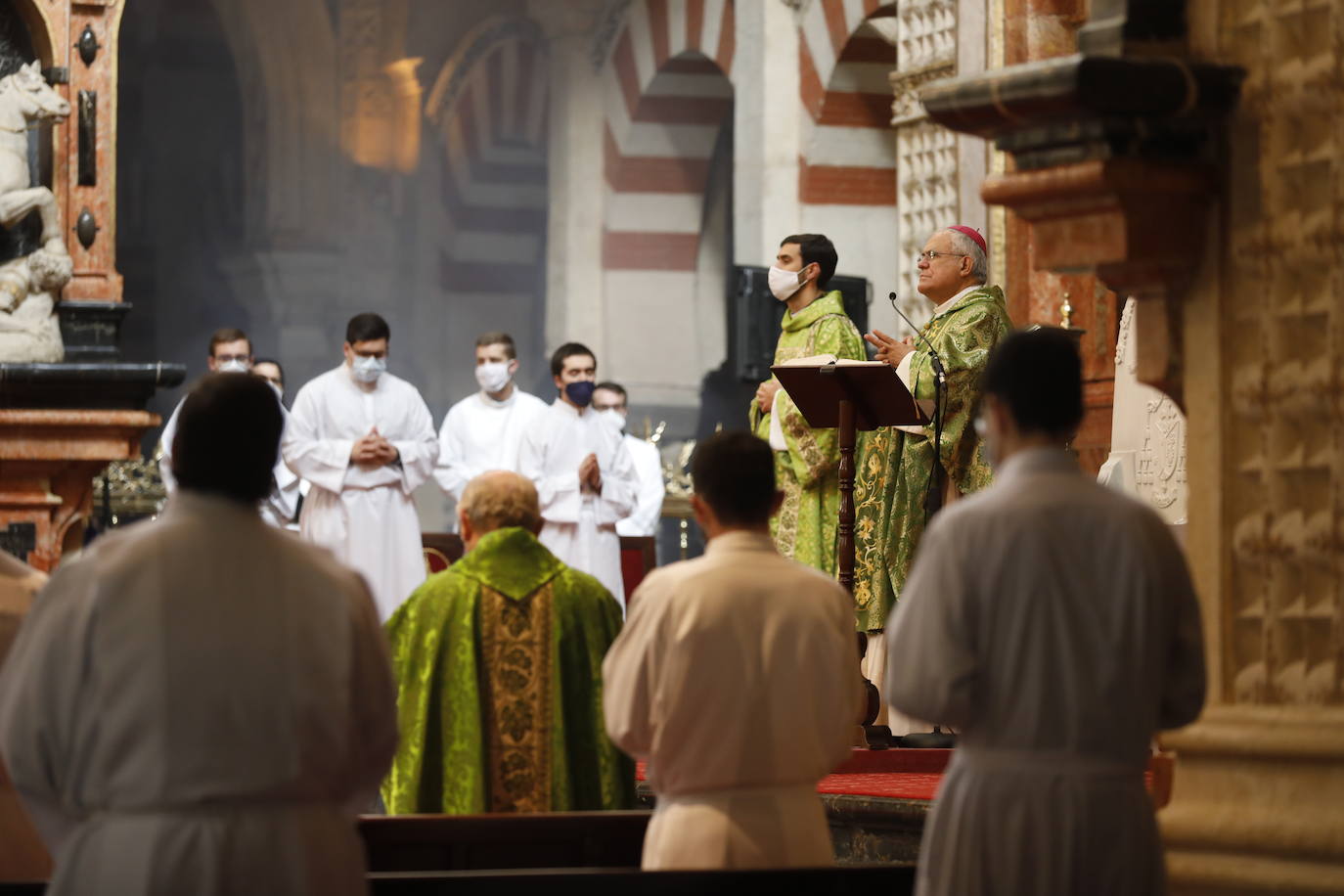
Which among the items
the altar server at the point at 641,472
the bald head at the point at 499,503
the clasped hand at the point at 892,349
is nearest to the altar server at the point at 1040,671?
the bald head at the point at 499,503

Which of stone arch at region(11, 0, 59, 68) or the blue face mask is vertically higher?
stone arch at region(11, 0, 59, 68)

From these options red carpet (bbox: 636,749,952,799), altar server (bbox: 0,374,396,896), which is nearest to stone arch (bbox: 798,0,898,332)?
red carpet (bbox: 636,749,952,799)

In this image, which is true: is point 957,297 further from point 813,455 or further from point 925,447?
point 813,455

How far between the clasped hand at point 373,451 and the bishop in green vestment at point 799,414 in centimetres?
261

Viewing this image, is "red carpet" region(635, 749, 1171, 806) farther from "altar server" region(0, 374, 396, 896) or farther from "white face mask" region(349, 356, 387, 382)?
"white face mask" region(349, 356, 387, 382)

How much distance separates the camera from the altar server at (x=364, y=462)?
402 inches

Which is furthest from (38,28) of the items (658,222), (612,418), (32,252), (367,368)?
(658,222)

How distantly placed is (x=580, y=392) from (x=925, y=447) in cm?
393

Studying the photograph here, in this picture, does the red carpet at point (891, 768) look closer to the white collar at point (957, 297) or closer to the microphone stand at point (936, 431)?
Result: the microphone stand at point (936, 431)

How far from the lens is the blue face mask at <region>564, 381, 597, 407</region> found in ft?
37.2

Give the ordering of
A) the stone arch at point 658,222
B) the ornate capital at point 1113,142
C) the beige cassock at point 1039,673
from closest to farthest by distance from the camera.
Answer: the beige cassock at point 1039,673 < the ornate capital at point 1113,142 < the stone arch at point 658,222

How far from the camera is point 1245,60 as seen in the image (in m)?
4.15

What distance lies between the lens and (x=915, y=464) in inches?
302

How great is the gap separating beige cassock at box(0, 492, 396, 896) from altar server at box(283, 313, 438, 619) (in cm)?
692
